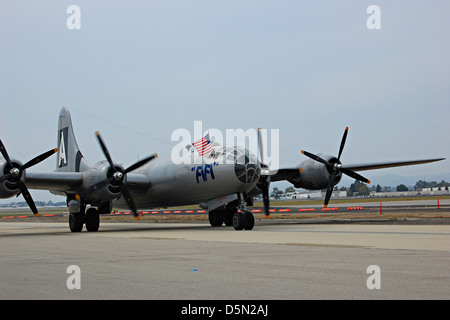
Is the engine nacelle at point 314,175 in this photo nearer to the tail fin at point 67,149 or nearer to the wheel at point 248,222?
the wheel at point 248,222

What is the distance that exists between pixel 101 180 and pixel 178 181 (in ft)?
14.8

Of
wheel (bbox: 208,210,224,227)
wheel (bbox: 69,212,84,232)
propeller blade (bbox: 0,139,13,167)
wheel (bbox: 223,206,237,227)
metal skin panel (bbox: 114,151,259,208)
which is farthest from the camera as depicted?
wheel (bbox: 208,210,224,227)

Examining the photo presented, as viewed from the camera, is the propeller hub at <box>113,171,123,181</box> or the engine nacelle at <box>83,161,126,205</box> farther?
the engine nacelle at <box>83,161,126,205</box>

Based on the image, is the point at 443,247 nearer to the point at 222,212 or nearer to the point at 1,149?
the point at 222,212

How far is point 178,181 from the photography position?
31.3 metres

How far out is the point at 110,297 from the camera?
765 centimetres

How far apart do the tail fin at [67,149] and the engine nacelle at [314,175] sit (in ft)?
47.2

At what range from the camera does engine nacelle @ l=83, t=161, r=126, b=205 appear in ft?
97.6

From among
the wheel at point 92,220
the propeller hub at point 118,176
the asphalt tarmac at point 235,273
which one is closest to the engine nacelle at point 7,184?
the propeller hub at point 118,176

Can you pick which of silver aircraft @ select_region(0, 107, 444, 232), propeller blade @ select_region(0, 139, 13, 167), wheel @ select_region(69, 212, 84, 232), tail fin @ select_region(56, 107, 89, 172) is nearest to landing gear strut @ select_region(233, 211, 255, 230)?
silver aircraft @ select_region(0, 107, 444, 232)

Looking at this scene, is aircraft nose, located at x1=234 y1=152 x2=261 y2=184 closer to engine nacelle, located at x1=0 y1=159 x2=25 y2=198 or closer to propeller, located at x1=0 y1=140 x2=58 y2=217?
propeller, located at x1=0 y1=140 x2=58 y2=217
